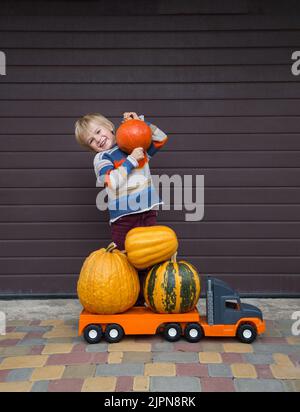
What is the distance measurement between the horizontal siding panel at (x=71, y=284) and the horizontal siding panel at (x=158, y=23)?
2.33 metres

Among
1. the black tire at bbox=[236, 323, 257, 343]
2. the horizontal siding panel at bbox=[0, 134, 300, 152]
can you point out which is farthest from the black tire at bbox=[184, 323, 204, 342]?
the horizontal siding panel at bbox=[0, 134, 300, 152]

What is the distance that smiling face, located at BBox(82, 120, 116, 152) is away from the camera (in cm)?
379

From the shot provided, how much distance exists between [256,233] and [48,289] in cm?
206

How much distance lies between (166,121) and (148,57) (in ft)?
2.04

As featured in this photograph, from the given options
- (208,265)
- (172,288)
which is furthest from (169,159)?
(172,288)

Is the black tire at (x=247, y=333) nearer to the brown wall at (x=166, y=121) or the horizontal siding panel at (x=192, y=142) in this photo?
the brown wall at (x=166, y=121)

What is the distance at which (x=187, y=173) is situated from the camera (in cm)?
462

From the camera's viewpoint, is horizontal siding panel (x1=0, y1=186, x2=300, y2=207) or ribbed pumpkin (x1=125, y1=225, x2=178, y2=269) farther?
horizontal siding panel (x1=0, y1=186, x2=300, y2=207)

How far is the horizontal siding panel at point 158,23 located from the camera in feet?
14.9

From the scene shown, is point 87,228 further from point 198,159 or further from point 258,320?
point 258,320

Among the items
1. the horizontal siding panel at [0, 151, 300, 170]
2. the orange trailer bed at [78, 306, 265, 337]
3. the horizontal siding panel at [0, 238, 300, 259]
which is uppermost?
the horizontal siding panel at [0, 151, 300, 170]

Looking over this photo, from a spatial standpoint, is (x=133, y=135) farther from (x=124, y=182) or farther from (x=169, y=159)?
(x=169, y=159)

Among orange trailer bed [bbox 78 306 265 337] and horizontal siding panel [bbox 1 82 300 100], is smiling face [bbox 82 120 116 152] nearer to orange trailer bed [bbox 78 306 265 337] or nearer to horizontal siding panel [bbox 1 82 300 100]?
horizontal siding panel [bbox 1 82 300 100]

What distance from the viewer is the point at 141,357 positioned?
3107 mm
